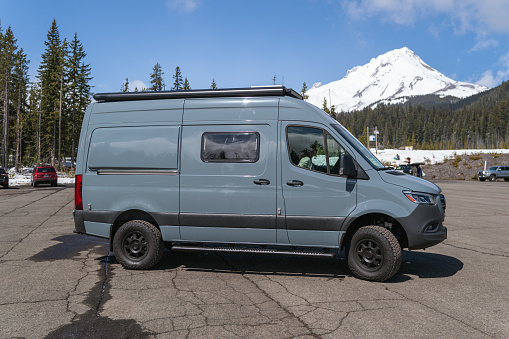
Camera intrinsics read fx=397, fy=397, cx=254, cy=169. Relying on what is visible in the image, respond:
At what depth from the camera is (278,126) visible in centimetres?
579

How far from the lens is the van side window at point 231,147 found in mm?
5762

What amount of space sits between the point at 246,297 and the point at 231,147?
7.00 feet

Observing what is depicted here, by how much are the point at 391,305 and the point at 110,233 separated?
4.22 metres

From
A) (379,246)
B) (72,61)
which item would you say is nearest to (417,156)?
(72,61)

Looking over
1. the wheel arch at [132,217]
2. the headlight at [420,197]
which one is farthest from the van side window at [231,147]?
the headlight at [420,197]

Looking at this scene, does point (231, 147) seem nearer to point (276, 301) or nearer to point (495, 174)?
point (276, 301)

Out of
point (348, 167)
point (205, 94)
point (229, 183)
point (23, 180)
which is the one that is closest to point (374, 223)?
point (348, 167)

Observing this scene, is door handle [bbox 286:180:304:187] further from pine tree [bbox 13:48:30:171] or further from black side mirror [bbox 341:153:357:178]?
pine tree [bbox 13:48:30:171]

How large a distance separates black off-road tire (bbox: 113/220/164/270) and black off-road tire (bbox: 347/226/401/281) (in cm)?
288

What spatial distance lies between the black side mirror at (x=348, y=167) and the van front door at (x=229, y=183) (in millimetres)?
985

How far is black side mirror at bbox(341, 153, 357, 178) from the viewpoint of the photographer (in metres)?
5.31

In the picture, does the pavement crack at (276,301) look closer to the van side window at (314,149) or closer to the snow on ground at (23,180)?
the van side window at (314,149)

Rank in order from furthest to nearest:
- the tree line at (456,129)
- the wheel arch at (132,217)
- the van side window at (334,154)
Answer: the tree line at (456,129) < the wheel arch at (132,217) < the van side window at (334,154)

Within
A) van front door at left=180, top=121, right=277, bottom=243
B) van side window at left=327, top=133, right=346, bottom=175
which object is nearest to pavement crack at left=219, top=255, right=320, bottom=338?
van front door at left=180, top=121, right=277, bottom=243
